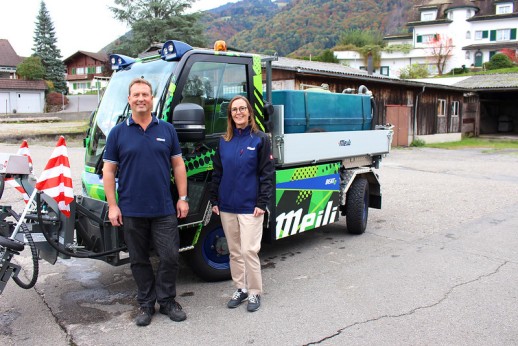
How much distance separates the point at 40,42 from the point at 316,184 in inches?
2535

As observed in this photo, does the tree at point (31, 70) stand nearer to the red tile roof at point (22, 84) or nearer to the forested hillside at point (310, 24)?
the red tile roof at point (22, 84)

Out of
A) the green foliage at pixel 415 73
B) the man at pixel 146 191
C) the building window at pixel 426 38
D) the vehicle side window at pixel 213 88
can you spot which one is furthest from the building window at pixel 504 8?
the man at pixel 146 191

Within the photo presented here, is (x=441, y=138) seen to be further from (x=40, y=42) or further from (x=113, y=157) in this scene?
(x=40, y=42)

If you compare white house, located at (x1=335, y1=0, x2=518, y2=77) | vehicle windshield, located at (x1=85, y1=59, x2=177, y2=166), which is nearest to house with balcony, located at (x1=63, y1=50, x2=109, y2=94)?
white house, located at (x1=335, y1=0, x2=518, y2=77)

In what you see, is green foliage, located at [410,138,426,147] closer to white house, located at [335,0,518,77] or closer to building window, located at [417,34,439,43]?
white house, located at [335,0,518,77]

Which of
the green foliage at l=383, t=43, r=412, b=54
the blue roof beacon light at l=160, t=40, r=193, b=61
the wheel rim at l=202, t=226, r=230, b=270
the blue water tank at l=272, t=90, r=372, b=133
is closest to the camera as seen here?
the blue roof beacon light at l=160, t=40, r=193, b=61

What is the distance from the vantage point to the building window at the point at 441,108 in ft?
93.9

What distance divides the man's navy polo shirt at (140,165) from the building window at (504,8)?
262 feet

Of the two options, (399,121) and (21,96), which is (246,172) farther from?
(21,96)

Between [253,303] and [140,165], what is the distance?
5.31ft

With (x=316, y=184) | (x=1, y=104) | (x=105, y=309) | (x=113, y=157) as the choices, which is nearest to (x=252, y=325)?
(x=105, y=309)

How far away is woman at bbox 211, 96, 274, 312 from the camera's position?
167 inches

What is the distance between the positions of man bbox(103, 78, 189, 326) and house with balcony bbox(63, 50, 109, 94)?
70.1m

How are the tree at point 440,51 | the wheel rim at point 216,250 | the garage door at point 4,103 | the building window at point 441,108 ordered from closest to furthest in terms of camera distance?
the wheel rim at point 216,250 → the building window at point 441,108 → the garage door at point 4,103 → the tree at point 440,51
